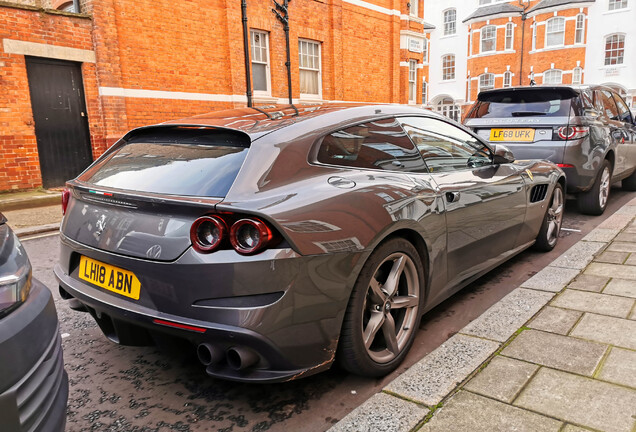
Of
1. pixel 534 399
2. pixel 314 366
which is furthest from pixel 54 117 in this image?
pixel 534 399

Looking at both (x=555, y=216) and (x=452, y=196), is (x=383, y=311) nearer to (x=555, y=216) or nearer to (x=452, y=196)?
(x=452, y=196)

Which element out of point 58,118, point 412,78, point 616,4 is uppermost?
point 616,4

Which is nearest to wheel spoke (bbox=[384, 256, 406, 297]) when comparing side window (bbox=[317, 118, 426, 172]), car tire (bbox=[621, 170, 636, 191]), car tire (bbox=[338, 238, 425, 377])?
car tire (bbox=[338, 238, 425, 377])

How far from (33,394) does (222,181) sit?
1.09 m

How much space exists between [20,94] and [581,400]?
10911 millimetres

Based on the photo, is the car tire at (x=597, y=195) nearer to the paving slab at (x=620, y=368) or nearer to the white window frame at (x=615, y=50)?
the paving slab at (x=620, y=368)

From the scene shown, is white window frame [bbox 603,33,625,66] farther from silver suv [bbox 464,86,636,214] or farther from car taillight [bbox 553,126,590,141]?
car taillight [bbox 553,126,590,141]

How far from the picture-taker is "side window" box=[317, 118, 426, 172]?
2543mm

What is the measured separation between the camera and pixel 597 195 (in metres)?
6.42

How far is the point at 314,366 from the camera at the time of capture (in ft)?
7.23

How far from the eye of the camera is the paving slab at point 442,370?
2332 mm

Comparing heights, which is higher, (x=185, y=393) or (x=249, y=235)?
(x=249, y=235)

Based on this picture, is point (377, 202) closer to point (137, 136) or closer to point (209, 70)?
point (137, 136)

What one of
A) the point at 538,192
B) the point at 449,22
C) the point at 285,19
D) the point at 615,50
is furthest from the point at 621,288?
the point at 449,22
